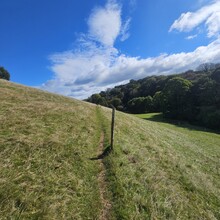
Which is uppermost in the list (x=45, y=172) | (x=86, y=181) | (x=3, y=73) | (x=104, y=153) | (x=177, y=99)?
(x=3, y=73)

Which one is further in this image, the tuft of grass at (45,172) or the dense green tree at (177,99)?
the dense green tree at (177,99)

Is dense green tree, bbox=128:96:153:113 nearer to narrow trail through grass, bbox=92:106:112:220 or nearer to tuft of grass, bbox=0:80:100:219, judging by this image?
tuft of grass, bbox=0:80:100:219

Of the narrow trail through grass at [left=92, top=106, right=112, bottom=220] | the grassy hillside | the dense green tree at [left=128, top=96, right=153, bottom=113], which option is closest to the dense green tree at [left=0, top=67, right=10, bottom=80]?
the dense green tree at [left=128, top=96, right=153, bottom=113]

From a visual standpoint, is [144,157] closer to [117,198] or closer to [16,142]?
[117,198]

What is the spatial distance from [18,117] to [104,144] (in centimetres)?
725

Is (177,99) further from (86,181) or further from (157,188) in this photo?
(86,181)

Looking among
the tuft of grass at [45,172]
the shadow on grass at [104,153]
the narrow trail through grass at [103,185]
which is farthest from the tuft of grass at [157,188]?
the tuft of grass at [45,172]

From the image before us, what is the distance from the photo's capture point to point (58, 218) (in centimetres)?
597

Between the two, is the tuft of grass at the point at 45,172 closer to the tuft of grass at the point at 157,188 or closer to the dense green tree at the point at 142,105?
the tuft of grass at the point at 157,188

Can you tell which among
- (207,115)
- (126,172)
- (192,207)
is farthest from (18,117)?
(207,115)

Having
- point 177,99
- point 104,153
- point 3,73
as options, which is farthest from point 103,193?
point 3,73

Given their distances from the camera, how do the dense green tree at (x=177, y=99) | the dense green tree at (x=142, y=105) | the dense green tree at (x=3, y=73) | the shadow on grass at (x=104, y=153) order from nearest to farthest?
the shadow on grass at (x=104, y=153) → the dense green tree at (x=177, y=99) → the dense green tree at (x=3, y=73) → the dense green tree at (x=142, y=105)

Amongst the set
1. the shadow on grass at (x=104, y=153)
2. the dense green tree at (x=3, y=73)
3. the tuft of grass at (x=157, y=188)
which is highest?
the dense green tree at (x=3, y=73)

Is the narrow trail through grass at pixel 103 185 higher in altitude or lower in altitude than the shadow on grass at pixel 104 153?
lower
